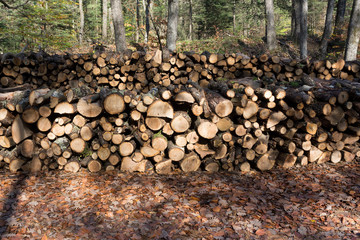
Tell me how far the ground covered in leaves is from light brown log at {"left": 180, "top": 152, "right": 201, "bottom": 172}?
18cm

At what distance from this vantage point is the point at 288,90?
466 centimetres

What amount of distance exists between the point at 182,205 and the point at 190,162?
1065 mm

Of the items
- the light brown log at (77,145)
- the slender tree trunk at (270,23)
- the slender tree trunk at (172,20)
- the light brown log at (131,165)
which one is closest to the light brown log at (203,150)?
the light brown log at (131,165)

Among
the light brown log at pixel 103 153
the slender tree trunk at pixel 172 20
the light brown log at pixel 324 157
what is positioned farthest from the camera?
the slender tree trunk at pixel 172 20

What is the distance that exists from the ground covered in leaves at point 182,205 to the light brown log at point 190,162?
0.18 metres

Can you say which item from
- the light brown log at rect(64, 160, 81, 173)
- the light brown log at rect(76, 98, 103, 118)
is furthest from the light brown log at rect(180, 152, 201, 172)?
the light brown log at rect(64, 160, 81, 173)

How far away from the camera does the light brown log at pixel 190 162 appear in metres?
4.21

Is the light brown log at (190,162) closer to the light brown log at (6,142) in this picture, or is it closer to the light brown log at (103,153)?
the light brown log at (103,153)

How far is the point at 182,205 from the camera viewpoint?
128 inches

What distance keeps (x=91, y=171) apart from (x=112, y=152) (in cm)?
51

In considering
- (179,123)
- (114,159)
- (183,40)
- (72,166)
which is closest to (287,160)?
(179,123)

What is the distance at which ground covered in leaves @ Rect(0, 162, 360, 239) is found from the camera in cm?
276

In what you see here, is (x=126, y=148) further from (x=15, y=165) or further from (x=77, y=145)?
(x=15, y=165)

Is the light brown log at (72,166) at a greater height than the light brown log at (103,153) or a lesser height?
lesser
